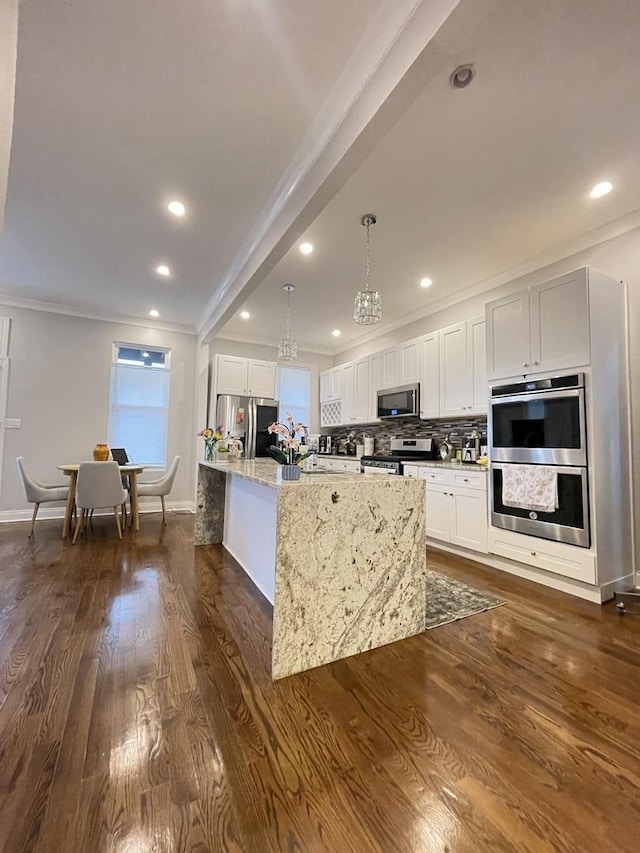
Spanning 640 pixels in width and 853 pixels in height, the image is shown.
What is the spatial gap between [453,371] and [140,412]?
4535mm

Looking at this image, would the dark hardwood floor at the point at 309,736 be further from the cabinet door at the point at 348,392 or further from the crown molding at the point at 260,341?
the crown molding at the point at 260,341

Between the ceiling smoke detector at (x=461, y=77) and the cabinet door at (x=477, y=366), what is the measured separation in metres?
2.21

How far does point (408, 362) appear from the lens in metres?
4.75

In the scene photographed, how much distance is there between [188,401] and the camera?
579 cm

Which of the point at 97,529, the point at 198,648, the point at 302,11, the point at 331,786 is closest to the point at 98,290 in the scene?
the point at 97,529

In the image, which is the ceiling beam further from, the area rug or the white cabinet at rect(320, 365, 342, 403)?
the white cabinet at rect(320, 365, 342, 403)

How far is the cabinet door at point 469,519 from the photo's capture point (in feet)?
10.8

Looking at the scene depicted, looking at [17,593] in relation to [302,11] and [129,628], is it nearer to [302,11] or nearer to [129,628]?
[129,628]

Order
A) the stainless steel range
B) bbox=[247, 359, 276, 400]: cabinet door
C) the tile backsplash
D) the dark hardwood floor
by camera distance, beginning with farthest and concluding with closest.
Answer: bbox=[247, 359, 276, 400]: cabinet door
the stainless steel range
the tile backsplash
the dark hardwood floor

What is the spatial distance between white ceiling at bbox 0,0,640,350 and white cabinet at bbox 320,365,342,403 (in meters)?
2.52

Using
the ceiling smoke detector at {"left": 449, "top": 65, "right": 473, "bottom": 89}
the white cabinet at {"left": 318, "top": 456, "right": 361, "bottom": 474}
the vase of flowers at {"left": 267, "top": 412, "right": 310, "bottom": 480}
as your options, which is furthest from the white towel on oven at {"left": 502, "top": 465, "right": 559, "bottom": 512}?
the ceiling smoke detector at {"left": 449, "top": 65, "right": 473, "bottom": 89}

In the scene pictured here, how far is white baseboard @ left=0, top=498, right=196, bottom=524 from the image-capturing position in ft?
15.3

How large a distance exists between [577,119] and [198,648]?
357 cm

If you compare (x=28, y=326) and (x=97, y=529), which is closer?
(x=97, y=529)
